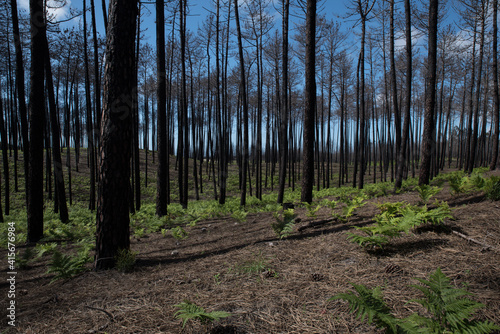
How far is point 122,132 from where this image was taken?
368 cm

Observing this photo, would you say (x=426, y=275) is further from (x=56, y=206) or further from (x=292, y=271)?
(x=56, y=206)

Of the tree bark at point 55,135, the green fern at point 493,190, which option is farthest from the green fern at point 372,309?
the tree bark at point 55,135

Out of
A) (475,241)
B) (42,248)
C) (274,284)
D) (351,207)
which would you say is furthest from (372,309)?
(42,248)

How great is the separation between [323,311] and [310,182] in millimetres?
5928

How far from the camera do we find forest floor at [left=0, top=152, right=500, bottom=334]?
2051mm

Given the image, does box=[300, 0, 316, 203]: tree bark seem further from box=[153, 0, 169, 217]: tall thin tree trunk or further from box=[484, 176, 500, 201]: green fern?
box=[153, 0, 169, 217]: tall thin tree trunk

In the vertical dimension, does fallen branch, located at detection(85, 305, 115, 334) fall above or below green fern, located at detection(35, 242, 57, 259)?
above

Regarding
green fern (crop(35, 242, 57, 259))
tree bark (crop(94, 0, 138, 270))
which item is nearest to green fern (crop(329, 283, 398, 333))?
tree bark (crop(94, 0, 138, 270))

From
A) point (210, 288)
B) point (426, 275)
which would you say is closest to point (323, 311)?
point (426, 275)

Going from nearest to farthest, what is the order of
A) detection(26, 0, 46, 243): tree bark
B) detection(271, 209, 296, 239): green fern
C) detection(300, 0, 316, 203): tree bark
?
detection(271, 209, 296, 239): green fern, detection(26, 0, 46, 243): tree bark, detection(300, 0, 316, 203): tree bark

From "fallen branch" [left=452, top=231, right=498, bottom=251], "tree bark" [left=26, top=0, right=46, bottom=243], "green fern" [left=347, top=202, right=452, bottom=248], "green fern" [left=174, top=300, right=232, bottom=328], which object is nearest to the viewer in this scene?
"green fern" [left=174, top=300, right=232, bottom=328]

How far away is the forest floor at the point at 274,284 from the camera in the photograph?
205 cm

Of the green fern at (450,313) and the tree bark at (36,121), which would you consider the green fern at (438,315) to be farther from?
the tree bark at (36,121)

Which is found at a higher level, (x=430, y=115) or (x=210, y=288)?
(x=430, y=115)
